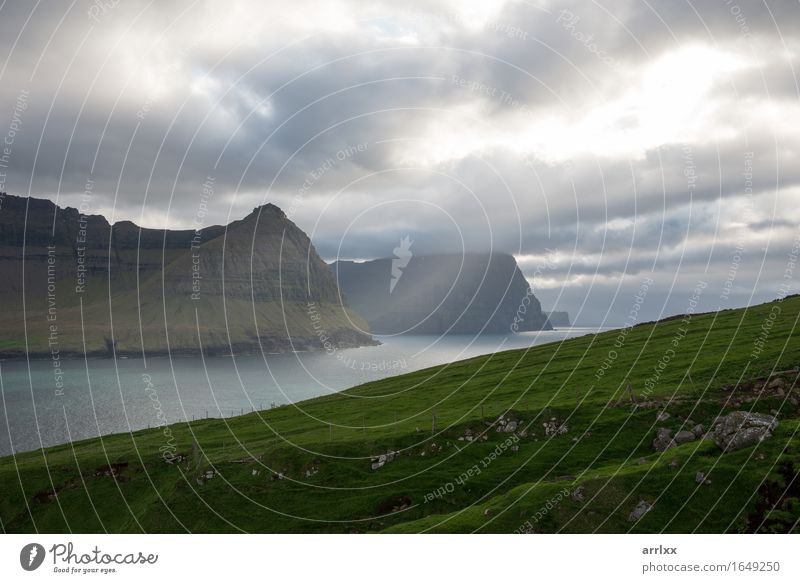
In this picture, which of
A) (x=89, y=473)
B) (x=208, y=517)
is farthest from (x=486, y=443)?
(x=89, y=473)

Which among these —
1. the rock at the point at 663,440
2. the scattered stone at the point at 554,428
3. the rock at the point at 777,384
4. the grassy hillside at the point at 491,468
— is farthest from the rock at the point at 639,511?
the rock at the point at 777,384

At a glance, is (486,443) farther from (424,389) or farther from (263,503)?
(424,389)

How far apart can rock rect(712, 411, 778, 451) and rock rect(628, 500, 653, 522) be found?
305 inches

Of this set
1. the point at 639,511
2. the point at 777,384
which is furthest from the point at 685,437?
the point at 777,384

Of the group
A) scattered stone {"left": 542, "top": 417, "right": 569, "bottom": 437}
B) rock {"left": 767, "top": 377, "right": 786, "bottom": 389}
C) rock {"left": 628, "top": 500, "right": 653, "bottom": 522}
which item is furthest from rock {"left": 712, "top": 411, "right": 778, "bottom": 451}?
rock {"left": 767, "top": 377, "right": 786, "bottom": 389}

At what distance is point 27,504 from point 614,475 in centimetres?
6068

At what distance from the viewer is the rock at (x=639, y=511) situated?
32844 millimetres

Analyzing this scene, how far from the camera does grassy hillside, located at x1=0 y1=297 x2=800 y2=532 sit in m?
33.5

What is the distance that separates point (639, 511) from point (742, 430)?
1029 centimetres

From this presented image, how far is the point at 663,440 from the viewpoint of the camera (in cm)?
4525

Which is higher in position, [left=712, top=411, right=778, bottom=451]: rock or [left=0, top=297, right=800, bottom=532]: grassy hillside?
[left=712, top=411, right=778, bottom=451]: rock

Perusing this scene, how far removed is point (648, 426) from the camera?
4916cm

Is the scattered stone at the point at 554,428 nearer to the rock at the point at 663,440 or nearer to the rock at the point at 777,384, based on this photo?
the rock at the point at 663,440

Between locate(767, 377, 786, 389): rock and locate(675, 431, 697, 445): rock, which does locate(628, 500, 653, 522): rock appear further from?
locate(767, 377, 786, 389): rock
